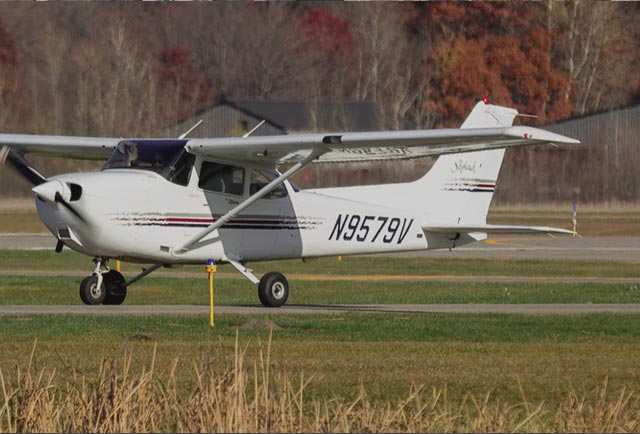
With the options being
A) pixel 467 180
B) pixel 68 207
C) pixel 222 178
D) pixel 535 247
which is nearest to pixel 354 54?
pixel 535 247

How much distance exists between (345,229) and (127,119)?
40.6 meters

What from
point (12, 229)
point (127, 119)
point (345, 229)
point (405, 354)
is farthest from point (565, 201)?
point (405, 354)

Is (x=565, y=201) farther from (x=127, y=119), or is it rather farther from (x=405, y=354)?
(x=405, y=354)

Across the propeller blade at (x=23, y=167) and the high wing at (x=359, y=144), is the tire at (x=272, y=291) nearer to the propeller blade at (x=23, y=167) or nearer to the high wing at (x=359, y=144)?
the high wing at (x=359, y=144)

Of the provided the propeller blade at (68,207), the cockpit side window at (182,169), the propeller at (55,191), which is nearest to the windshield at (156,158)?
the cockpit side window at (182,169)

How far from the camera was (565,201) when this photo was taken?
200ft

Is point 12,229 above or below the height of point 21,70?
below

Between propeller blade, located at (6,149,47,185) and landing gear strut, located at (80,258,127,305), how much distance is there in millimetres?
1514

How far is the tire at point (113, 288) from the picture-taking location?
2194 cm

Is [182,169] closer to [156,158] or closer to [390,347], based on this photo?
[156,158]

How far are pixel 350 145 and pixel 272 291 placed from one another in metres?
2.56

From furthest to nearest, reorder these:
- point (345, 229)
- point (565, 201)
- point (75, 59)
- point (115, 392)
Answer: point (75, 59) < point (565, 201) < point (345, 229) < point (115, 392)

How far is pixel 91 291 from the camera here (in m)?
21.7

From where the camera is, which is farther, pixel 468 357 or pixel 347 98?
pixel 347 98
